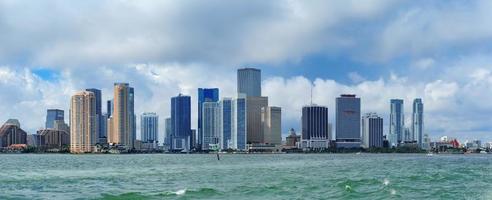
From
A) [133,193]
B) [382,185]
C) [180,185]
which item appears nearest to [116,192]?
[133,193]

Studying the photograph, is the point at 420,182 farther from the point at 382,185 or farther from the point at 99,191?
the point at 99,191

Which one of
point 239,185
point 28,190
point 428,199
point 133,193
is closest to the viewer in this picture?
point 428,199

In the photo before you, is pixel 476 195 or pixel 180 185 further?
pixel 180 185

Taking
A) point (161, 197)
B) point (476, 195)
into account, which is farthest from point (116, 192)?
point (476, 195)

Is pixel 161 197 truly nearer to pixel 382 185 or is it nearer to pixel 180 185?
pixel 180 185

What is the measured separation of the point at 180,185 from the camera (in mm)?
67125

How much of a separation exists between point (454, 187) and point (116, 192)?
30692mm

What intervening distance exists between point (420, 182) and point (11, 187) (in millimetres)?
40658

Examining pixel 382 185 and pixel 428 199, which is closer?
pixel 428 199

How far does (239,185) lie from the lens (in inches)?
2591

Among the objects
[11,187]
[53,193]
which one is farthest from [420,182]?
[11,187]

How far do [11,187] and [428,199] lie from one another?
3934 cm

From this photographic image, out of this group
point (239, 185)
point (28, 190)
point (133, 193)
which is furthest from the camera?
point (239, 185)

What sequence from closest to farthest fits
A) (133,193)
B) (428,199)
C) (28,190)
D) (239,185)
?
1. (428,199)
2. (133,193)
3. (28,190)
4. (239,185)
